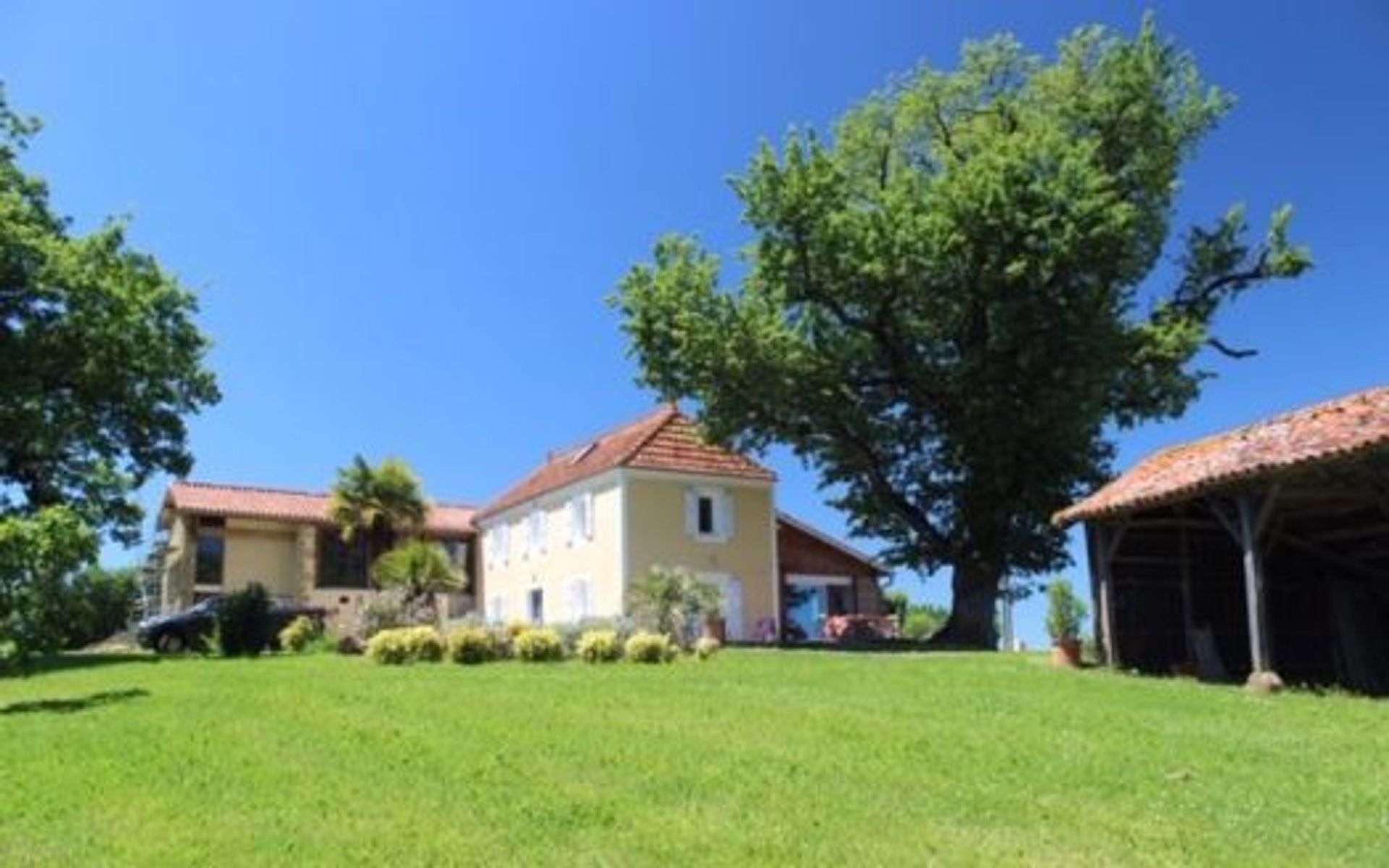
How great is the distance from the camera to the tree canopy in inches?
1201

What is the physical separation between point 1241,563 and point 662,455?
53.4 feet

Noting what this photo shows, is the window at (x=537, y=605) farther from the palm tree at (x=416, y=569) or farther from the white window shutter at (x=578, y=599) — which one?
the palm tree at (x=416, y=569)

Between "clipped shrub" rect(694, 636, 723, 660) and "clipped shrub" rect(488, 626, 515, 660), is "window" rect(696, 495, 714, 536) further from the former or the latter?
"clipped shrub" rect(488, 626, 515, 660)

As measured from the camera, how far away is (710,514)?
35.5 metres

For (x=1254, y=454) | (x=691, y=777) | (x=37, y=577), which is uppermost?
(x=1254, y=454)

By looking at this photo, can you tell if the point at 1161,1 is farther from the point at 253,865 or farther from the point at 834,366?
the point at 253,865

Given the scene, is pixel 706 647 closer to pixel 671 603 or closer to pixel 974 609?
pixel 671 603

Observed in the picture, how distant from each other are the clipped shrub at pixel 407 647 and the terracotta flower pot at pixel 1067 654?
10.2 m

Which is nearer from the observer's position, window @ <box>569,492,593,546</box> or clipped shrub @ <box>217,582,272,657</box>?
clipped shrub @ <box>217,582,272,657</box>

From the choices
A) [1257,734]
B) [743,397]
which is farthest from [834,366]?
[1257,734]

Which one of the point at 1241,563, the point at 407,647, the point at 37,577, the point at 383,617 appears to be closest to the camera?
the point at 37,577

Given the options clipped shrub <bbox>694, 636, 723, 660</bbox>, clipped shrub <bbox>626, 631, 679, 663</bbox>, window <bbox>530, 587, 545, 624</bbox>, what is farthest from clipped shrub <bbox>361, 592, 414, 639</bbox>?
window <bbox>530, 587, 545, 624</bbox>

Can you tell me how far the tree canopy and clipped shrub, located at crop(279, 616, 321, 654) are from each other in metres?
6.04

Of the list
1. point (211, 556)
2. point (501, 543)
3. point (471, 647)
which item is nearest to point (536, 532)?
point (501, 543)
